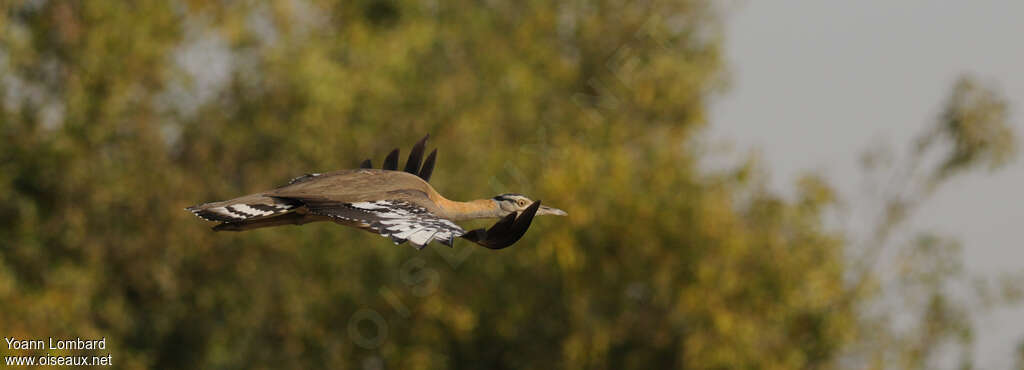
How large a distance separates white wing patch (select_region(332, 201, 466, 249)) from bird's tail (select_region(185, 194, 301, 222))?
0.47m

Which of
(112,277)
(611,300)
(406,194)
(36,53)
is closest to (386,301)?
(611,300)

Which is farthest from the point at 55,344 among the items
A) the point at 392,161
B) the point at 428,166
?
the point at 428,166

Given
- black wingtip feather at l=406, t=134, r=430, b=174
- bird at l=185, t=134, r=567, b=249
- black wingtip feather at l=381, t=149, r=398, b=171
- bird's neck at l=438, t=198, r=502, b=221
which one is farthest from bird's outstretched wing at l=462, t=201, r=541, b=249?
black wingtip feather at l=381, t=149, r=398, b=171

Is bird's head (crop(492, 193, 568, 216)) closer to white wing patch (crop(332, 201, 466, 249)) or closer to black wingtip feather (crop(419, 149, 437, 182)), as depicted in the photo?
black wingtip feather (crop(419, 149, 437, 182))

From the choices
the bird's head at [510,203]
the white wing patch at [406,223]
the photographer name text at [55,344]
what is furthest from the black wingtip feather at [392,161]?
the photographer name text at [55,344]

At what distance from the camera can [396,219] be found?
6.82 m

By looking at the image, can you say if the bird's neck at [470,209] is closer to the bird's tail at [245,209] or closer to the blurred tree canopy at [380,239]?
the bird's tail at [245,209]

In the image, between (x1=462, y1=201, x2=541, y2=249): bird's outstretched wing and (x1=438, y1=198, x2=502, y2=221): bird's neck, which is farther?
(x1=438, y1=198, x2=502, y2=221): bird's neck

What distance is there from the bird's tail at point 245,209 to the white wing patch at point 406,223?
468 millimetres

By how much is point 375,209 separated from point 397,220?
1.82 feet

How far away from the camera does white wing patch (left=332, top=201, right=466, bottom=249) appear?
6117 mm

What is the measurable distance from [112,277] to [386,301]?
728 cm

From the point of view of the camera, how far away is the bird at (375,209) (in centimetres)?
652

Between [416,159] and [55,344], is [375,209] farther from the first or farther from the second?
[55,344]
